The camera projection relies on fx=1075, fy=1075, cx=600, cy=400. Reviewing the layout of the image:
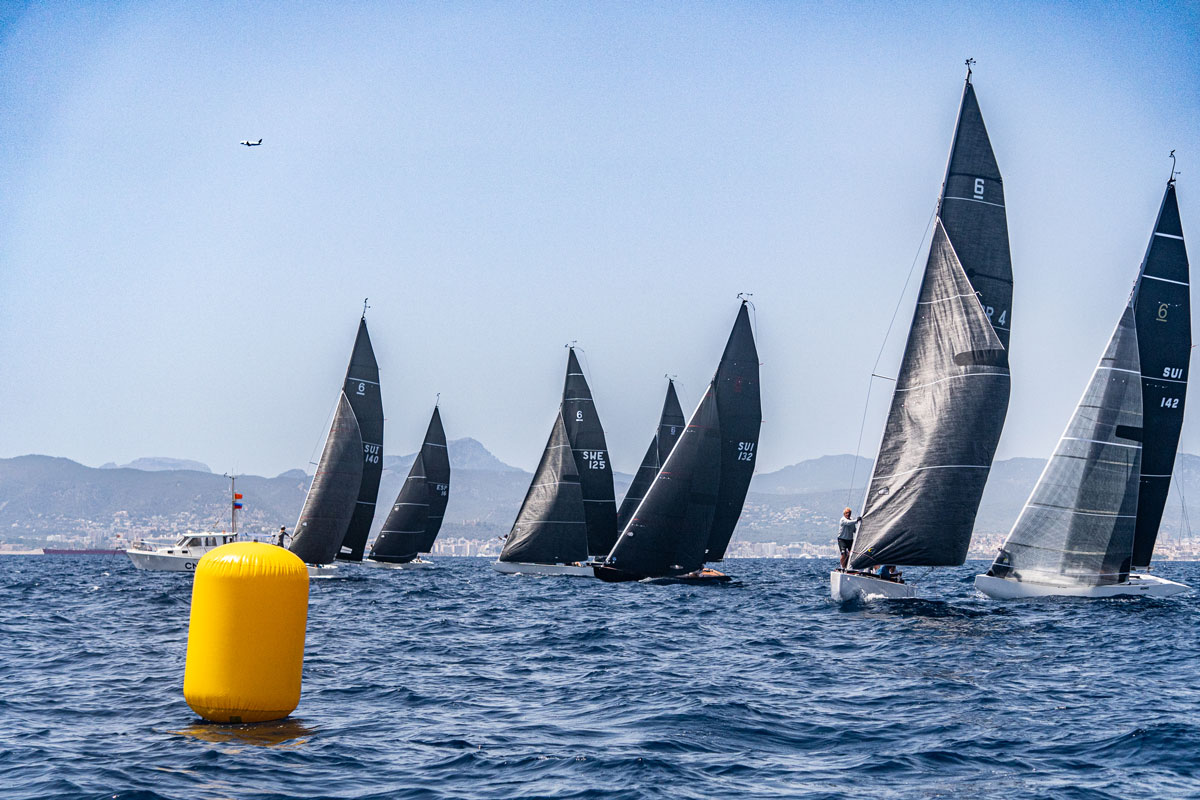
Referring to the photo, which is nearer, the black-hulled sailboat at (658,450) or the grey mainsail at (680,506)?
the grey mainsail at (680,506)

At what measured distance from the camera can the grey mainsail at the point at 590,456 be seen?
5456 cm

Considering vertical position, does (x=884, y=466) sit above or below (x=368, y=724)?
above

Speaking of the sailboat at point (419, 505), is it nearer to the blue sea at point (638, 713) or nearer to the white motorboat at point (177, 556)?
the white motorboat at point (177, 556)

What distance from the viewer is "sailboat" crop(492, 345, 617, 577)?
51.9 meters

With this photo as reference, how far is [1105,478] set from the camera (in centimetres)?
3153

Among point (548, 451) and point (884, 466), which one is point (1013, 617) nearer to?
point (884, 466)

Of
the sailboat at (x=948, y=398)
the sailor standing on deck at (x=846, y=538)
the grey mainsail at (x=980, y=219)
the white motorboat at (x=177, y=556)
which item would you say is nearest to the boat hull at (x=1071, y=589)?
the sailboat at (x=948, y=398)

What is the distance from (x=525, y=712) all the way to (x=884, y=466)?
18.5 metres

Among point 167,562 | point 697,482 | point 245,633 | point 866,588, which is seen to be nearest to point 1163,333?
point 866,588

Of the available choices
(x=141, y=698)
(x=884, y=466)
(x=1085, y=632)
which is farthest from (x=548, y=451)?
(x=141, y=698)

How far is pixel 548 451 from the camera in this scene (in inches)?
2064

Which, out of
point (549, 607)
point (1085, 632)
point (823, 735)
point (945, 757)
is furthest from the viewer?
point (549, 607)

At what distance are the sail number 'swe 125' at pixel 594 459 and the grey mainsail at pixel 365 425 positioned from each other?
10.2 metres

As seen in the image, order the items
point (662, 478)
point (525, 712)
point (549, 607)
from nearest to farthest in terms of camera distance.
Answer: point (525, 712) → point (549, 607) → point (662, 478)
